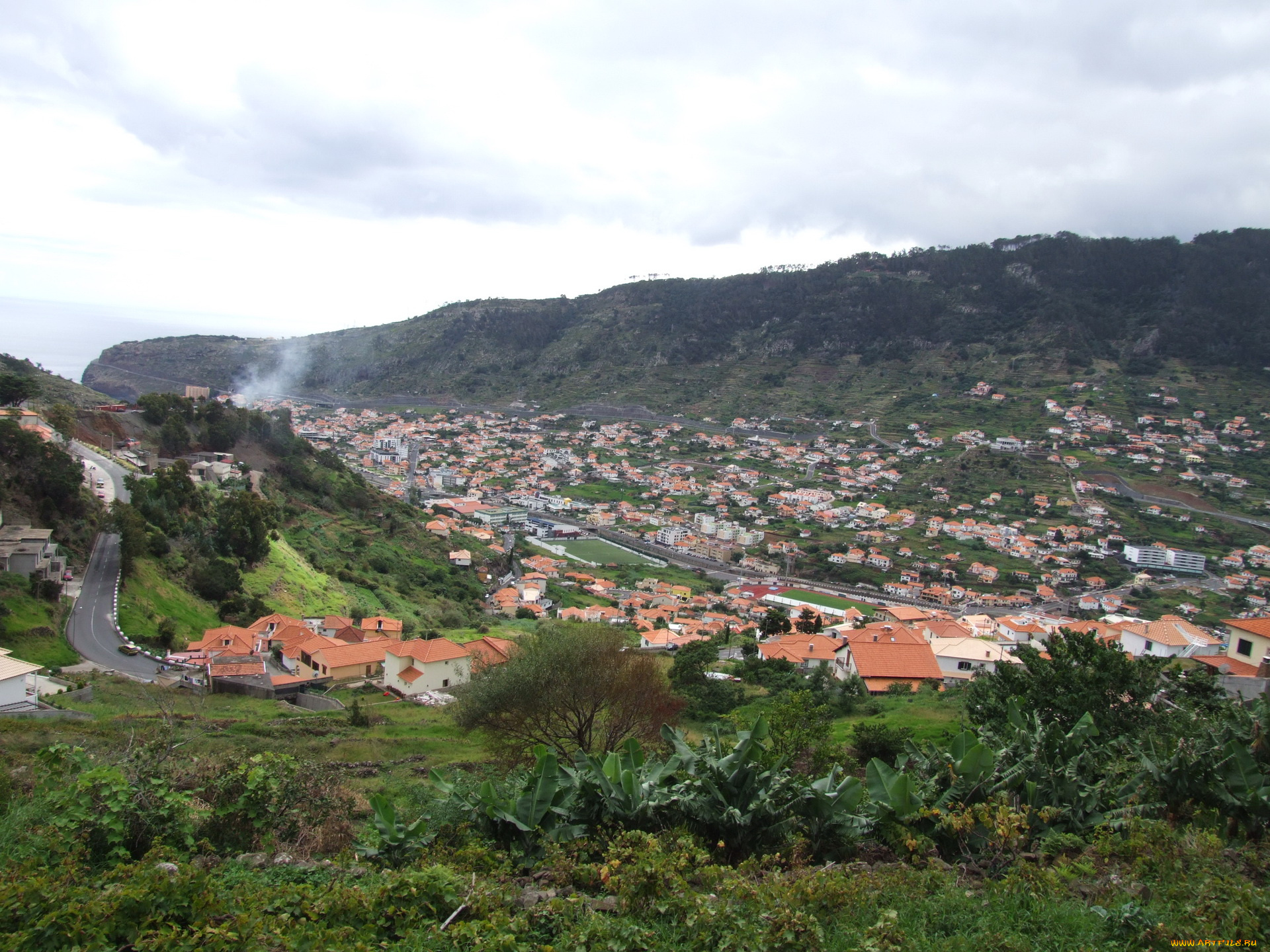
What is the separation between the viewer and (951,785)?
16.8ft

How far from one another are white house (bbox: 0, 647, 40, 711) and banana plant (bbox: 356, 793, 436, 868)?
9.62 metres

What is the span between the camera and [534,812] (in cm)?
476

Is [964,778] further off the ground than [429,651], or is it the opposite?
[964,778]

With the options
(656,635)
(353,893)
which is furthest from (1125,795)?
(656,635)

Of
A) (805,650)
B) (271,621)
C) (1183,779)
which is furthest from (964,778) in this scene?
(271,621)

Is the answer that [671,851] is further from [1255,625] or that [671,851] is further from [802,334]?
[802,334]

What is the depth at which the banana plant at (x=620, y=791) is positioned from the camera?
476cm

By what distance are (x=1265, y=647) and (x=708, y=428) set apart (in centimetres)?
7209

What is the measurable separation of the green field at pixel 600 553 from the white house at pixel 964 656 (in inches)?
1107

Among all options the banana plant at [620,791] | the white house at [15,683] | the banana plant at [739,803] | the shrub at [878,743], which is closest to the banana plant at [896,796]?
the banana plant at [739,803]

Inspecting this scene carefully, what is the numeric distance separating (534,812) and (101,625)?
15.3 metres

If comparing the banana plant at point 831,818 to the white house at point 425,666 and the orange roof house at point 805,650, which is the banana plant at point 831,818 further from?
the orange roof house at point 805,650

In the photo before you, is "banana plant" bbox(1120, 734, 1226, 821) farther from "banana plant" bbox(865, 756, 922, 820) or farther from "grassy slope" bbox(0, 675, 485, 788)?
"grassy slope" bbox(0, 675, 485, 788)

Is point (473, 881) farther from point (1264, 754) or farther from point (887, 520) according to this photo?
point (887, 520)
